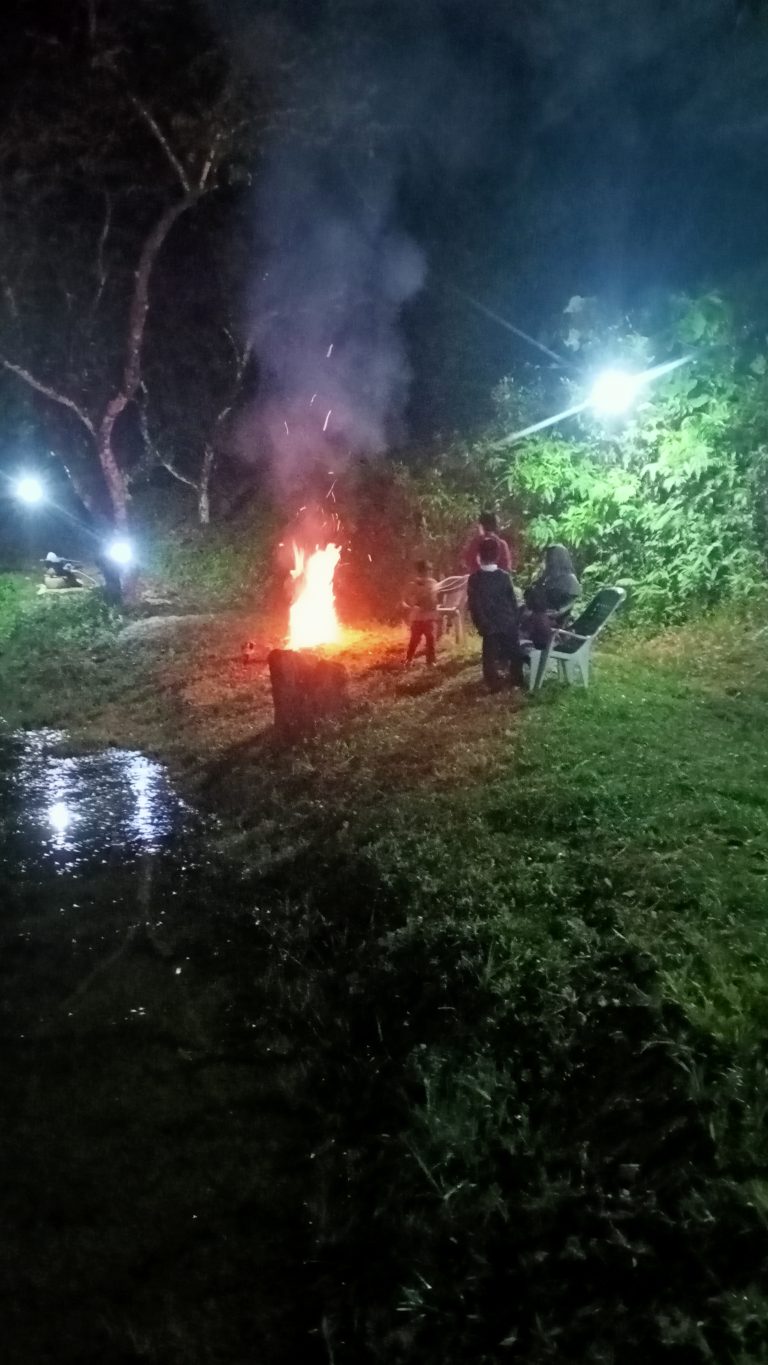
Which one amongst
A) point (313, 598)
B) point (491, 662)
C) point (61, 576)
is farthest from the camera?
point (61, 576)

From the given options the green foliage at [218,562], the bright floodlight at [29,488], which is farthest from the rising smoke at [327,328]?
the bright floodlight at [29,488]

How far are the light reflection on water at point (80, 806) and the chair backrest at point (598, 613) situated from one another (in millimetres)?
4074

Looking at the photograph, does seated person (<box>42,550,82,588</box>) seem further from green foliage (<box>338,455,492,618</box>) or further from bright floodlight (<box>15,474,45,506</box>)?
green foliage (<box>338,455,492,618</box>)

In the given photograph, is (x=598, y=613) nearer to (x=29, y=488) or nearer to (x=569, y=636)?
(x=569, y=636)

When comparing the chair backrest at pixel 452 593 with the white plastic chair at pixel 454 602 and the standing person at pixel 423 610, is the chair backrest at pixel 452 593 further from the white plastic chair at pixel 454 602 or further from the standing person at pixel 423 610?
the standing person at pixel 423 610

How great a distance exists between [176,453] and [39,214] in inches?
362

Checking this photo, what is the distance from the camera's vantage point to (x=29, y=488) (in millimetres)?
33125

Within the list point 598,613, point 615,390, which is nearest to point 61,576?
point 615,390

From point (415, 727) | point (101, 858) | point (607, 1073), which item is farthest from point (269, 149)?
point (607, 1073)

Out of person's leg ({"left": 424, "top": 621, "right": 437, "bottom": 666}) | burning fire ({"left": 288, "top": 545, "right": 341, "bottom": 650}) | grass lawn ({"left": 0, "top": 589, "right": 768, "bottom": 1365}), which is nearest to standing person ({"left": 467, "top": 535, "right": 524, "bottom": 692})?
grass lawn ({"left": 0, "top": 589, "right": 768, "bottom": 1365})

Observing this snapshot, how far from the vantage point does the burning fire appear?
14508 millimetres

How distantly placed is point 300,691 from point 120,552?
11467 mm

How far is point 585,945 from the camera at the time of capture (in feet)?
18.1

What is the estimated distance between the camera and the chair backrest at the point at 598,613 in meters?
10.3
